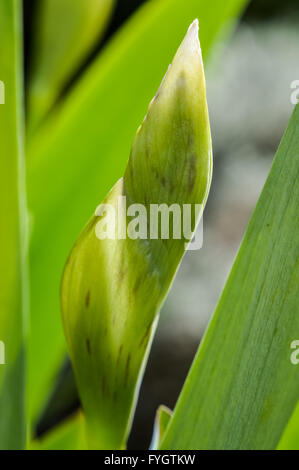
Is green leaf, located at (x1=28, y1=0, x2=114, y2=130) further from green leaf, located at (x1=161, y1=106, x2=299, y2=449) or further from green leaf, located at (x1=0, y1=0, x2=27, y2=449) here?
green leaf, located at (x1=161, y1=106, x2=299, y2=449)

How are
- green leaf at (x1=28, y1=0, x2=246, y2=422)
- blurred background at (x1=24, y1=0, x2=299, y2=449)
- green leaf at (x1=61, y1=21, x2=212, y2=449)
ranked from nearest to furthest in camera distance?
green leaf at (x1=61, y1=21, x2=212, y2=449) < green leaf at (x1=28, y1=0, x2=246, y2=422) < blurred background at (x1=24, y1=0, x2=299, y2=449)

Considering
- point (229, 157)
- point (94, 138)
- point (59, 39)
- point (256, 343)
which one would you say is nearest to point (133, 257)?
point (256, 343)

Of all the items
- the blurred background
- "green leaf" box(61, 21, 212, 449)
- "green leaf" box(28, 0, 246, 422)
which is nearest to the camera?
"green leaf" box(61, 21, 212, 449)

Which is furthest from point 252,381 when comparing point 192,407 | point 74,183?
point 74,183

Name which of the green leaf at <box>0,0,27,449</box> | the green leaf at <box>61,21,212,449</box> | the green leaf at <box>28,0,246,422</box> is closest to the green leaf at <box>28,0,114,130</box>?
the green leaf at <box>28,0,246,422</box>

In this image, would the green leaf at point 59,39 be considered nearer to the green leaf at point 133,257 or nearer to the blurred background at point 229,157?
the green leaf at point 133,257
